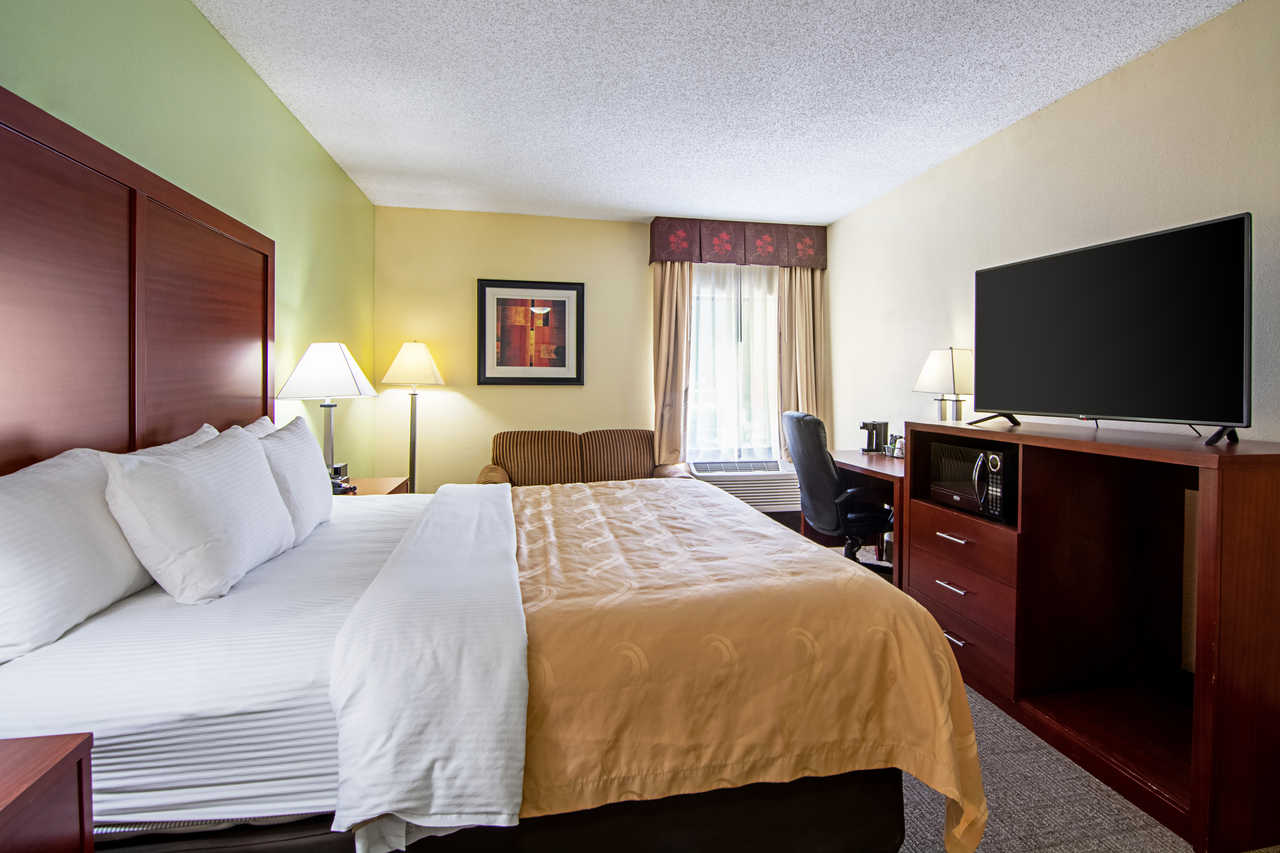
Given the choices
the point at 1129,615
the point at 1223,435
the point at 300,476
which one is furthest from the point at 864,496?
the point at 300,476

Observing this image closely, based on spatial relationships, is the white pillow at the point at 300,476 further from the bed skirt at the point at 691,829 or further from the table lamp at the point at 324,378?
the bed skirt at the point at 691,829

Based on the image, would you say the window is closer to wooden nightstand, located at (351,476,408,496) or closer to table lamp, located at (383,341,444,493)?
table lamp, located at (383,341,444,493)

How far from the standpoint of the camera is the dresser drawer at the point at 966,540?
86.1 inches

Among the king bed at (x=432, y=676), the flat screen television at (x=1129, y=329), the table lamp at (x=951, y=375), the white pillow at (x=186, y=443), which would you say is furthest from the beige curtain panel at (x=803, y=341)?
the white pillow at (x=186, y=443)

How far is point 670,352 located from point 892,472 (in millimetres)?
2213

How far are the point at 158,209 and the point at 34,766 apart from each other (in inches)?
70.0

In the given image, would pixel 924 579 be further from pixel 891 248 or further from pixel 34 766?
pixel 34 766

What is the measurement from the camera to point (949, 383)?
3174mm

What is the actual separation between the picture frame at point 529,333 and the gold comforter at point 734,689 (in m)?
3.25

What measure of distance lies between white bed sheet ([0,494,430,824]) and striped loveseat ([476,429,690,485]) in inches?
118

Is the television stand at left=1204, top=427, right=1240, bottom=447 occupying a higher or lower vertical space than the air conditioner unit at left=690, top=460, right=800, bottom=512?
higher

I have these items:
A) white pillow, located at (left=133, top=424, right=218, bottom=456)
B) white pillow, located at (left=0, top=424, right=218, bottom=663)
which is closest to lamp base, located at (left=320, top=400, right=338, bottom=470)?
white pillow, located at (left=133, top=424, right=218, bottom=456)

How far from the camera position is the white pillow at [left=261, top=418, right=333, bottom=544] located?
6.45 feet

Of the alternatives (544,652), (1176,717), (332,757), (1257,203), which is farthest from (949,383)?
(332,757)
